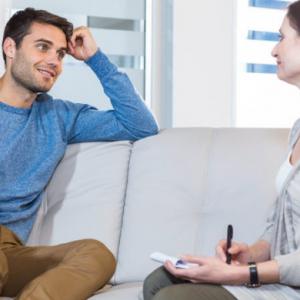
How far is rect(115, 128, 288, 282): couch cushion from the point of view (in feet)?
6.37

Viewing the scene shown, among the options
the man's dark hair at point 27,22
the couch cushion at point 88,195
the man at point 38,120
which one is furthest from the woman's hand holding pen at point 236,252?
the man's dark hair at point 27,22

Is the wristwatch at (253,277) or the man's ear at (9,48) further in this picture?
the man's ear at (9,48)

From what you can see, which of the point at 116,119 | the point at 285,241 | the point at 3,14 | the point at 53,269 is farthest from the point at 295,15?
the point at 3,14

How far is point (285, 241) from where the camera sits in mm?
1489

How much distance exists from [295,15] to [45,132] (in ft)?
3.05

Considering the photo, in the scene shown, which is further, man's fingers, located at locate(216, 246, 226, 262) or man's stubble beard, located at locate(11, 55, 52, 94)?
man's stubble beard, located at locate(11, 55, 52, 94)

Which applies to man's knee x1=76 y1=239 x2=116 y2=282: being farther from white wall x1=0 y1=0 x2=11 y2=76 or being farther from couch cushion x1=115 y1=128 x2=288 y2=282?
white wall x1=0 y1=0 x2=11 y2=76

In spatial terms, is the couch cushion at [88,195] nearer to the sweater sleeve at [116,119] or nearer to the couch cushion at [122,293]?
the sweater sleeve at [116,119]

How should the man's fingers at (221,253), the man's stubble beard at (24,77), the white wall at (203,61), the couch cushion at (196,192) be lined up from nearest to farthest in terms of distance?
the man's fingers at (221,253) → the couch cushion at (196,192) → the man's stubble beard at (24,77) → the white wall at (203,61)

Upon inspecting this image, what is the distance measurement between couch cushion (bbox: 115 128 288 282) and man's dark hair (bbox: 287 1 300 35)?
1.74 ft

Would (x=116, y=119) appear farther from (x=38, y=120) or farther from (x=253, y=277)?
(x=253, y=277)

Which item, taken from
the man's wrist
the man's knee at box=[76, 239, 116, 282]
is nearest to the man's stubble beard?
the man's knee at box=[76, 239, 116, 282]

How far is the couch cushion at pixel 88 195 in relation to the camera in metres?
2.01

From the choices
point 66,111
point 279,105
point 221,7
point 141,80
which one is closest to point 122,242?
point 66,111
